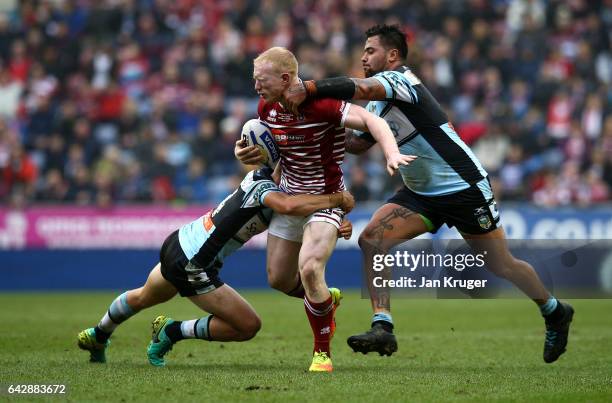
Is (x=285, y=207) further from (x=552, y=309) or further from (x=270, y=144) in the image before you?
(x=552, y=309)

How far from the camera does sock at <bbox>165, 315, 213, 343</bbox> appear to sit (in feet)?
26.9

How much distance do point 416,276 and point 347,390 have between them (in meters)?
2.24

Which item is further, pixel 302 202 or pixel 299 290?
pixel 299 290

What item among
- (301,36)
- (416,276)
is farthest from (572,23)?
(416,276)

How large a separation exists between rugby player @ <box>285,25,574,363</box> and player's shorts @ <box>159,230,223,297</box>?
1.30 m

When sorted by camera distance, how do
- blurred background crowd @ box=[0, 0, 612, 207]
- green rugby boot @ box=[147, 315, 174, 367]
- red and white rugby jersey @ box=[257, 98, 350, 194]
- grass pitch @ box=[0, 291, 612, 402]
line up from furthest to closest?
blurred background crowd @ box=[0, 0, 612, 207] → green rugby boot @ box=[147, 315, 174, 367] → red and white rugby jersey @ box=[257, 98, 350, 194] → grass pitch @ box=[0, 291, 612, 402]

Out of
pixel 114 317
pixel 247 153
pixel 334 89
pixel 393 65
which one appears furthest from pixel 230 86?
pixel 334 89

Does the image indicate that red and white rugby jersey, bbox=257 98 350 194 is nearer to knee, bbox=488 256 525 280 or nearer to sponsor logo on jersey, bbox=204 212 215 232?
sponsor logo on jersey, bbox=204 212 215 232

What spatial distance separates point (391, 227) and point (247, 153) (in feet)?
4.69

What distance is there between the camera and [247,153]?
26.3 ft

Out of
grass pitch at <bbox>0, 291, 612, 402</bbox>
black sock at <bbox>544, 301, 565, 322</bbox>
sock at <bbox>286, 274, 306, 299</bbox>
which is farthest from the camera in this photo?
black sock at <bbox>544, 301, 565, 322</bbox>

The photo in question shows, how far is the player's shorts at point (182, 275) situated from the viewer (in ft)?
26.3

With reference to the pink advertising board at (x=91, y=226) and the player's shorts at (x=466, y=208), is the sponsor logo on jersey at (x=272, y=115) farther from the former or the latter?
the pink advertising board at (x=91, y=226)

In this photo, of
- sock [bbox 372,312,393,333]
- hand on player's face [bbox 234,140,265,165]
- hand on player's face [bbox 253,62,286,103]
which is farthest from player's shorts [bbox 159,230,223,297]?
hand on player's face [bbox 253,62,286,103]
